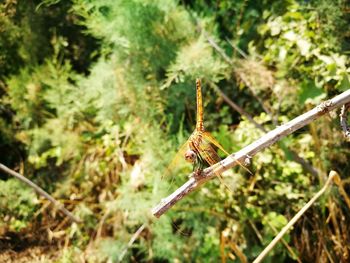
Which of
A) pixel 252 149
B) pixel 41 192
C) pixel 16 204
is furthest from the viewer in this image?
pixel 16 204

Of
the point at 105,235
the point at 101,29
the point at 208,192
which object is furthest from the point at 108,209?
the point at 101,29

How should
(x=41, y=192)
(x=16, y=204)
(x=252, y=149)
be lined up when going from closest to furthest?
1. (x=252, y=149)
2. (x=41, y=192)
3. (x=16, y=204)

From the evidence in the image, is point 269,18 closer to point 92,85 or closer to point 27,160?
point 92,85

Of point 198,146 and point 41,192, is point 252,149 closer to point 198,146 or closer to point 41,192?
point 198,146

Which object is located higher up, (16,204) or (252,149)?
(252,149)

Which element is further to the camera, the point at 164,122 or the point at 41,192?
the point at 164,122

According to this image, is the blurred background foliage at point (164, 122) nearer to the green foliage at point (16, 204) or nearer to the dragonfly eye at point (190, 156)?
the green foliage at point (16, 204)

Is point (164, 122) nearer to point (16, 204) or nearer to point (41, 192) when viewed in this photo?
point (41, 192)

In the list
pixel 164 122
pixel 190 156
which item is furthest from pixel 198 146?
pixel 164 122
